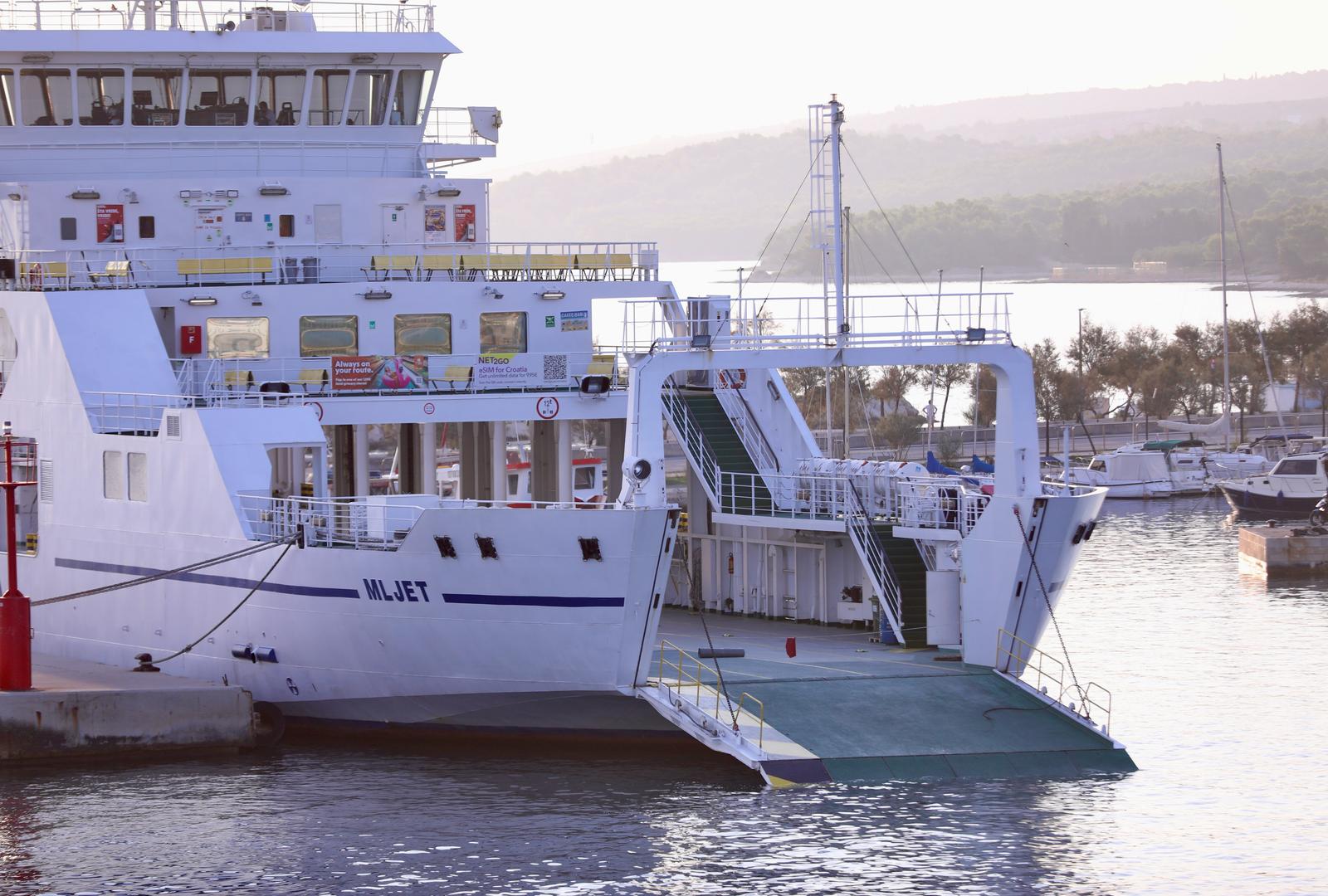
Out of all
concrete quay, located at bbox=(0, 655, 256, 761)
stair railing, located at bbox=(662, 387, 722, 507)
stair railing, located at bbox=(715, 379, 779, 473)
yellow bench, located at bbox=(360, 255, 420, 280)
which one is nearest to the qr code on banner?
stair railing, located at bbox=(662, 387, 722, 507)

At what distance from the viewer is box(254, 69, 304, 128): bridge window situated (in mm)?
33531

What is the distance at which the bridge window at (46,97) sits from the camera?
33.2m

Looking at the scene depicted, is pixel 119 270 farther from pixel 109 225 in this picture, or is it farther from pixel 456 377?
pixel 456 377

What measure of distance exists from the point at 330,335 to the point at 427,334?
1473mm

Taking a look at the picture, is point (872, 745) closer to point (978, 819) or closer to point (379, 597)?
point (978, 819)

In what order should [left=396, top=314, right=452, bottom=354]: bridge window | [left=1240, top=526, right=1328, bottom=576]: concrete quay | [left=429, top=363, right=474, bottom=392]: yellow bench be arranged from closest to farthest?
[left=429, top=363, right=474, bottom=392]: yellow bench < [left=396, top=314, right=452, bottom=354]: bridge window < [left=1240, top=526, right=1328, bottom=576]: concrete quay

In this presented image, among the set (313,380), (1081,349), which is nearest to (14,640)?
(313,380)

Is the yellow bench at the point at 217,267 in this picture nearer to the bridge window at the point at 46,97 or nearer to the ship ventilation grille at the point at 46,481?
the bridge window at the point at 46,97

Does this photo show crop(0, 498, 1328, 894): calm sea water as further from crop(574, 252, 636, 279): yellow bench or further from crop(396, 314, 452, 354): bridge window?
crop(574, 252, 636, 279): yellow bench

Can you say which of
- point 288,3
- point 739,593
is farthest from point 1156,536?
point 288,3

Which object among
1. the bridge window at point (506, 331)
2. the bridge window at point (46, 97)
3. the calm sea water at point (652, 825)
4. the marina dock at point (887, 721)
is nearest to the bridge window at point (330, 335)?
the bridge window at point (506, 331)

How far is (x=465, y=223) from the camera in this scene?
112 ft

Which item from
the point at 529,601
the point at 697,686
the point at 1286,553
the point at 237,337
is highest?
the point at 237,337

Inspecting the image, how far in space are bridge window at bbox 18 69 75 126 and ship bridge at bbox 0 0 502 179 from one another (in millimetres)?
19
